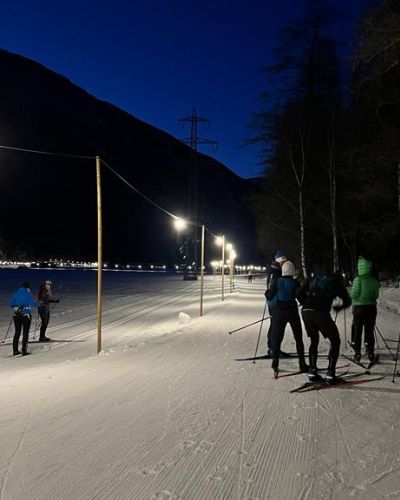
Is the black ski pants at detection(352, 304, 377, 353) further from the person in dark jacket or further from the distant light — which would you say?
the distant light

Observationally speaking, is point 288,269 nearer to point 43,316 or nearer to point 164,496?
point 164,496

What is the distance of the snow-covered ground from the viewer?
13.6 feet

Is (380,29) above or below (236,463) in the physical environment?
above

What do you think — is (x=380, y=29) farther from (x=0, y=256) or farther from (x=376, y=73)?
(x=0, y=256)

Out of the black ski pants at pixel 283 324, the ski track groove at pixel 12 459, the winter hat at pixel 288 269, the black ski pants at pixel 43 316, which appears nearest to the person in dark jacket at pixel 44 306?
the black ski pants at pixel 43 316

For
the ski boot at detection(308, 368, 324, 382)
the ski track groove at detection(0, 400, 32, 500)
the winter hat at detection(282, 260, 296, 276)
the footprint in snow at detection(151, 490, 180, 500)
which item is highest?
the winter hat at detection(282, 260, 296, 276)

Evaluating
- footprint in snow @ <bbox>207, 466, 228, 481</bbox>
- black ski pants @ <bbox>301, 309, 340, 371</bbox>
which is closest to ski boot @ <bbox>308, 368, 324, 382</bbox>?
black ski pants @ <bbox>301, 309, 340, 371</bbox>

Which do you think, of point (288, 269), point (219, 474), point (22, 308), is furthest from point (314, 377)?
point (22, 308)

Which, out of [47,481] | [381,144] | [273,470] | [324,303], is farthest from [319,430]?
[381,144]

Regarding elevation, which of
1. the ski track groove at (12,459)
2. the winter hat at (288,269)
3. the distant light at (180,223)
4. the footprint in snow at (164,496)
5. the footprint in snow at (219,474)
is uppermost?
the distant light at (180,223)

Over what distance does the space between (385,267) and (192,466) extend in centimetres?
3279

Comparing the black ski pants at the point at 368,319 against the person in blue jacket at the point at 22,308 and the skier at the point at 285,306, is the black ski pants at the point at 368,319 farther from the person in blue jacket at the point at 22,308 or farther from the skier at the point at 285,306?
the person in blue jacket at the point at 22,308

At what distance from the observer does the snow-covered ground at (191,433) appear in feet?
13.6

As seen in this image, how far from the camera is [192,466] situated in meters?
4.50
